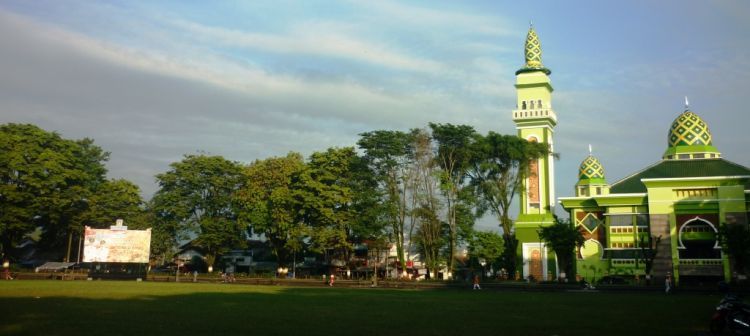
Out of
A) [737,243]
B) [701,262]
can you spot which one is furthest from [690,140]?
[737,243]

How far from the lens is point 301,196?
198ft

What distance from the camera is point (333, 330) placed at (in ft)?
51.3

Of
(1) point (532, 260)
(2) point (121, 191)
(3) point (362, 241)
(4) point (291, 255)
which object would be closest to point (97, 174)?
(2) point (121, 191)

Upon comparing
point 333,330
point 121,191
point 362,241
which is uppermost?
point 121,191

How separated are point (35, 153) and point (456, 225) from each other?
4103cm

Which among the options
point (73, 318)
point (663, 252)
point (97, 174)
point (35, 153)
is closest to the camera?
point (73, 318)

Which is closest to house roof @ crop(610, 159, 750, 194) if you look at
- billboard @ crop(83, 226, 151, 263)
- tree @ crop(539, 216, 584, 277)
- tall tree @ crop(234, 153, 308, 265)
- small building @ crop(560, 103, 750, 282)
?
small building @ crop(560, 103, 750, 282)

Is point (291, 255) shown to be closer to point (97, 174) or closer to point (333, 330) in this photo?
point (97, 174)

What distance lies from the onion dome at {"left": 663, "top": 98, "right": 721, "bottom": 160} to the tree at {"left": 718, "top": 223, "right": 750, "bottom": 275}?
14.6 m

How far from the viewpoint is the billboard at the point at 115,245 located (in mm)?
53969

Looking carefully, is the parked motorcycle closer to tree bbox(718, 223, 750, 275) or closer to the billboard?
tree bbox(718, 223, 750, 275)

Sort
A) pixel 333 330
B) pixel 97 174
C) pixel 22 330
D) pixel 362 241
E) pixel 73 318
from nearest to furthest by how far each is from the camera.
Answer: pixel 22 330 → pixel 333 330 → pixel 73 318 → pixel 362 241 → pixel 97 174

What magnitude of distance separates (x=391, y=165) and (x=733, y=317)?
4519 cm

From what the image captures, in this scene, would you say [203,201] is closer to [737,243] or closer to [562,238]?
[562,238]
